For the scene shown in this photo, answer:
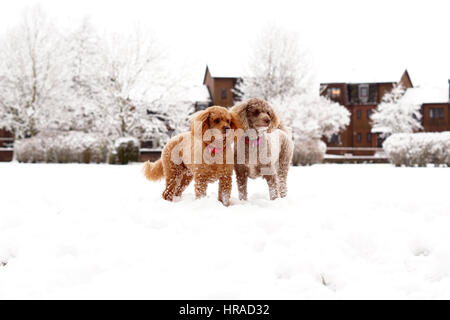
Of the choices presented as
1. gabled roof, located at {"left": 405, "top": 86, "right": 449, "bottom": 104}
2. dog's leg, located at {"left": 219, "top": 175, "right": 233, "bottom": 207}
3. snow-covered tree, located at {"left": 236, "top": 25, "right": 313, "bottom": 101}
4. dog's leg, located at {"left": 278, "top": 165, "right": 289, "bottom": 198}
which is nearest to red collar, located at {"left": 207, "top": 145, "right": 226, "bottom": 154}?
dog's leg, located at {"left": 219, "top": 175, "right": 233, "bottom": 207}

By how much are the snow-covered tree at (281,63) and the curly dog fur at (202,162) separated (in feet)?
69.5

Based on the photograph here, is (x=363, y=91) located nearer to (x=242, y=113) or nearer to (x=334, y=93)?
(x=334, y=93)

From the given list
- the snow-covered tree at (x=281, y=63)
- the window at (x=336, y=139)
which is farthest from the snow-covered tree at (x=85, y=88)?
the window at (x=336, y=139)

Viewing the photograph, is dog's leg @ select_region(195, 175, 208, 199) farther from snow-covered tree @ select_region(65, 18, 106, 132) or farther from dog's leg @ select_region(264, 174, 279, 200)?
snow-covered tree @ select_region(65, 18, 106, 132)

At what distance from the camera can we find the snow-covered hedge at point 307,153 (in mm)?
17156

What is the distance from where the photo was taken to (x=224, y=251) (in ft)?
8.73

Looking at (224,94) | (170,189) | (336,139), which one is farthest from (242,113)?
(336,139)

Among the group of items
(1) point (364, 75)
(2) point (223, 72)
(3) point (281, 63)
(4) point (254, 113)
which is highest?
(1) point (364, 75)

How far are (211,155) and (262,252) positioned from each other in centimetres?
187

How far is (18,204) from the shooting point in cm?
448

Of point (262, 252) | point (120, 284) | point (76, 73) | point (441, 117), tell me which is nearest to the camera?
point (120, 284)

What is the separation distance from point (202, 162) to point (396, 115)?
3315cm
